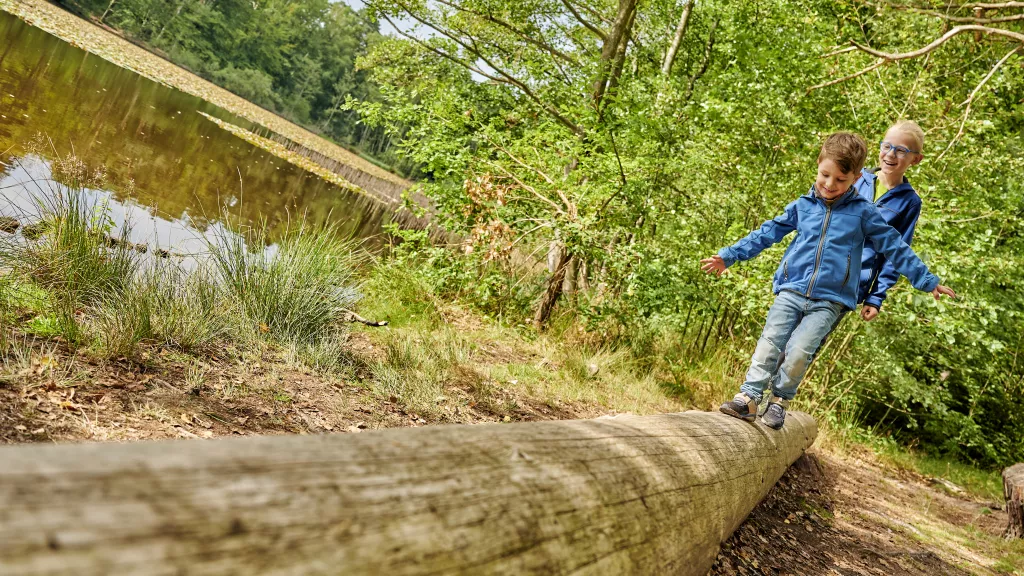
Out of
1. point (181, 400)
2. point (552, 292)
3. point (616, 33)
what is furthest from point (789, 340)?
point (616, 33)

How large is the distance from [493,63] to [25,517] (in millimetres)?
10139

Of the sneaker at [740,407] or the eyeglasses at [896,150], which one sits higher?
the eyeglasses at [896,150]

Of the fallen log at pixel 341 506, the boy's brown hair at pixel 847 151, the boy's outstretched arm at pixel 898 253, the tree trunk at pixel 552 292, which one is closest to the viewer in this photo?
the fallen log at pixel 341 506

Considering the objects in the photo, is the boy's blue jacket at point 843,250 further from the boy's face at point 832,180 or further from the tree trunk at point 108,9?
the tree trunk at point 108,9

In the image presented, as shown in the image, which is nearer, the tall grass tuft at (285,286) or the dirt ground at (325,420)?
the dirt ground at (325,420)

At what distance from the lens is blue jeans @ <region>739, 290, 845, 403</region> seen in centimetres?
385

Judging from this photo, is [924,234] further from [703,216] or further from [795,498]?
[795,498]

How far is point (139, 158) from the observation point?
1117 centimetres

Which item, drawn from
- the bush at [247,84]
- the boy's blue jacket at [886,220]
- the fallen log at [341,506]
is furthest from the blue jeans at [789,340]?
the bush at [247,84]

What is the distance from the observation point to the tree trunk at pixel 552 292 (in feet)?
26.1

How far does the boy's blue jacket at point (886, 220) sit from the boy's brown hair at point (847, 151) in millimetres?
672

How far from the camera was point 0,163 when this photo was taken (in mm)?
6973

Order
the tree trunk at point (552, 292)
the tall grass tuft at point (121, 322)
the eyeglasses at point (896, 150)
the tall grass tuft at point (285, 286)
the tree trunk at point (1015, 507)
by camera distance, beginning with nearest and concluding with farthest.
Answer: the tall grass tuft at point (121, 322) → the eyeglasses at point (896, 150) → the tall grass tuft at point (285, 286) → the tree trunk at point (1015, 507) → the tree trunk at point (552, 292)

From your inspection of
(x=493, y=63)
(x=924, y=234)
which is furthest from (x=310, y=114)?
(x=924, y=234)
